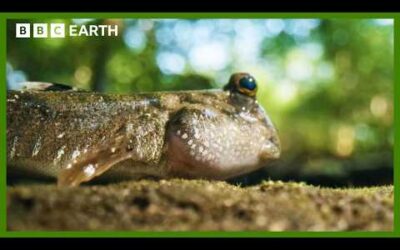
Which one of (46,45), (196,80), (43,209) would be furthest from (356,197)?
(46,45)

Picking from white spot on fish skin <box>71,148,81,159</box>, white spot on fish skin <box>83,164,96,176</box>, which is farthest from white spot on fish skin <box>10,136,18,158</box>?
white spot on fish skin <box>83,164,96,176</box>

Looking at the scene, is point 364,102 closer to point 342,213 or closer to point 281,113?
point 281,113

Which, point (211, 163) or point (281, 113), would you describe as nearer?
point (211, 163)

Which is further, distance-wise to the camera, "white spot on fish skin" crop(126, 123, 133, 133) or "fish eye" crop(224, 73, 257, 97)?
"fish eye" crop(224, 73, 257, 97)

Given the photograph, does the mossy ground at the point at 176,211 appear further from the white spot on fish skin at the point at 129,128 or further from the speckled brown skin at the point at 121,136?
the white spot on fish skin at the point at 129,128

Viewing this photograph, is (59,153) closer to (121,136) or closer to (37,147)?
(37,147)

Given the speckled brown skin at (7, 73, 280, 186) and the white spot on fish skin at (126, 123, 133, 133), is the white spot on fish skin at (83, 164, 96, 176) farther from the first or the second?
the white spot on fish skin at (126, 123, 133, 133)
